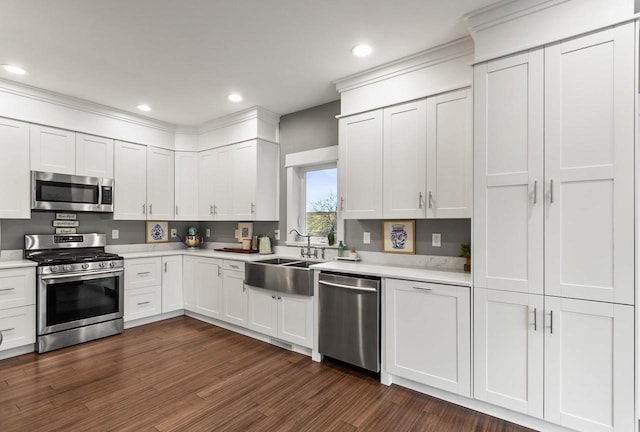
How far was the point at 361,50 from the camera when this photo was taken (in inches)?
103

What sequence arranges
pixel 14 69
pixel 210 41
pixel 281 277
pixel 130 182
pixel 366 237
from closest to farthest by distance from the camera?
pixel 210 41, pixel 14 69, pixel 281 277, pixel 366 237, pixel 130 182

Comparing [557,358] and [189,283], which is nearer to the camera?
[557,358]

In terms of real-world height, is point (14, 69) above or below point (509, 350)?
above

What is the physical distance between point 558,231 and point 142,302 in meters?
4.31

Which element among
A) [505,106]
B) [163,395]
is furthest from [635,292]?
[163,395]

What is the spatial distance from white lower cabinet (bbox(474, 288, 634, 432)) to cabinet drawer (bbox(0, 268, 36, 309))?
3.99m

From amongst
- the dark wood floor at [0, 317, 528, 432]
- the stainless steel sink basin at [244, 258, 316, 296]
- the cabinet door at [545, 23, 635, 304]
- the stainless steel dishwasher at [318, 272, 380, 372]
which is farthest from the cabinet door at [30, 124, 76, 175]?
the cabinet door at [545, 23, 635, 304]

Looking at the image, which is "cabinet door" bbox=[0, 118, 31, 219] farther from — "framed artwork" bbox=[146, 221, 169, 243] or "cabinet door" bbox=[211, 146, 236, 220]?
"cabinet door" bbox=[211, 146, 236, 220]

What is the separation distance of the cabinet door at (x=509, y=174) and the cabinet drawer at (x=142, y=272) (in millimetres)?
3740

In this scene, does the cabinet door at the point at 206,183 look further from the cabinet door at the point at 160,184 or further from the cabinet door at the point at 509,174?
the cabinet door at the point at 509,174

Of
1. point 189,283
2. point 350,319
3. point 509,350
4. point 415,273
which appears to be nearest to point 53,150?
point 189,283

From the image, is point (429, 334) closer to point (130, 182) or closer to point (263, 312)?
point (263, 312)

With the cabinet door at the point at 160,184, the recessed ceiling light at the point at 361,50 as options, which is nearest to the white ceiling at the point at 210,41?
the recessed ceiling light at the point at 361,50

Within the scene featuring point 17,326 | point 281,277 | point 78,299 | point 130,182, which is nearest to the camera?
point 17,326
